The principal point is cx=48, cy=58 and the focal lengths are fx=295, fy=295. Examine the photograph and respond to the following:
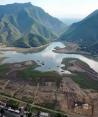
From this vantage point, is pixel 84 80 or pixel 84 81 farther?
pixel 84 80

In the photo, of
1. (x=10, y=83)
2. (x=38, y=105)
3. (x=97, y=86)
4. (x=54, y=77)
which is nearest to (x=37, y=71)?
(x=54, y=77)

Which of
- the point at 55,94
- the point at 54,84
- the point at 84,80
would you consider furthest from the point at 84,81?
the point at 55,94

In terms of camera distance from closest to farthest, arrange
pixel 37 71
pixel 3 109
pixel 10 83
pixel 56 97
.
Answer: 1. pixel 3 109
2. pixel 56 97
3. pixel 10 83
4. pixel 37 71

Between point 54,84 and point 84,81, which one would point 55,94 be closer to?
point 54,84

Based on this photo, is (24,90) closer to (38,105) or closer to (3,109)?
(38,105)

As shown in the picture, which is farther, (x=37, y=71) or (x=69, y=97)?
(x=37, y=71)

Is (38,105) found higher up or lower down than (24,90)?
lower down

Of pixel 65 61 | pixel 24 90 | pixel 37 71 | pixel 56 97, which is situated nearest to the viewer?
pixel 56 97

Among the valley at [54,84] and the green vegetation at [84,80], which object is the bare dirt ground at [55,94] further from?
the green vegetation at [84,80]

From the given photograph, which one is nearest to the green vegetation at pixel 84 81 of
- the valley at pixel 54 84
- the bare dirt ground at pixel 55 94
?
the valley at pixel 54 84
